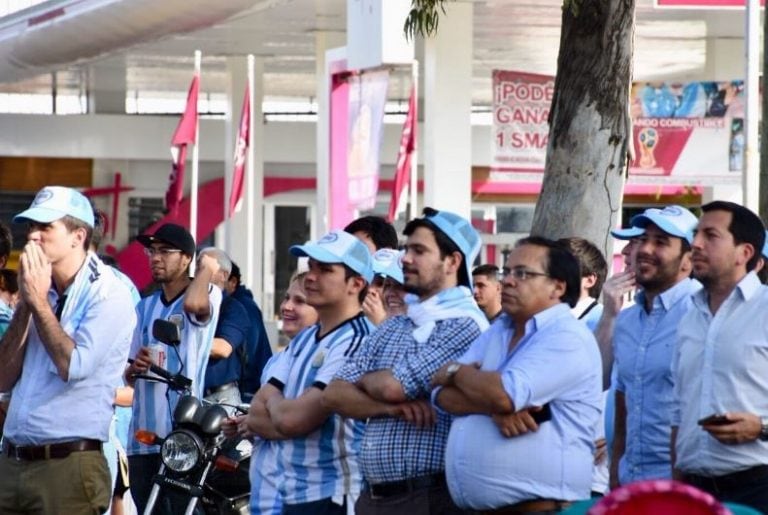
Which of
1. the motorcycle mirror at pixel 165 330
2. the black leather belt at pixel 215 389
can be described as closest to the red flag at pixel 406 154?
the black leather belt at pixel 215 389

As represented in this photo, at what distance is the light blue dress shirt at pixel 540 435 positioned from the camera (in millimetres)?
6961

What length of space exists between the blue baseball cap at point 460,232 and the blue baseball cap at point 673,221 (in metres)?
1.07

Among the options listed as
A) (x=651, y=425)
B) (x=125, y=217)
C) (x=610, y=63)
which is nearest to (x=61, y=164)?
(x=125, y=217)

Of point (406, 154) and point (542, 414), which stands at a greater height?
point (406, 154)

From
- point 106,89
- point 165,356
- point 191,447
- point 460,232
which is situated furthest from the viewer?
point 106,89

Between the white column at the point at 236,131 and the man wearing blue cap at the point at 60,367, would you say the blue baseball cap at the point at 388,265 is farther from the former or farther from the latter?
the white column at the point at 236,131

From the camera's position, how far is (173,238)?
10.8 meters

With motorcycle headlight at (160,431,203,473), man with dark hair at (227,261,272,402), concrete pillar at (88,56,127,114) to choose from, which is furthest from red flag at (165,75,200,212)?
motorcycle headlight at (160,431,203,473)

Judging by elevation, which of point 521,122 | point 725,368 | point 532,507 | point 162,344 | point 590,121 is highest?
point 590,121

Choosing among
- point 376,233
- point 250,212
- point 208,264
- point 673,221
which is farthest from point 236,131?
point 673,221

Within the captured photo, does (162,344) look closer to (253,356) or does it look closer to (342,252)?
(253,356)

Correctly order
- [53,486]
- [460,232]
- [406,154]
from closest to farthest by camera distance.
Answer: [460,232], [53,486], [406,154]

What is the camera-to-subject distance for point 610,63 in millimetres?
10836

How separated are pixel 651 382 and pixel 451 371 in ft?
5.15
